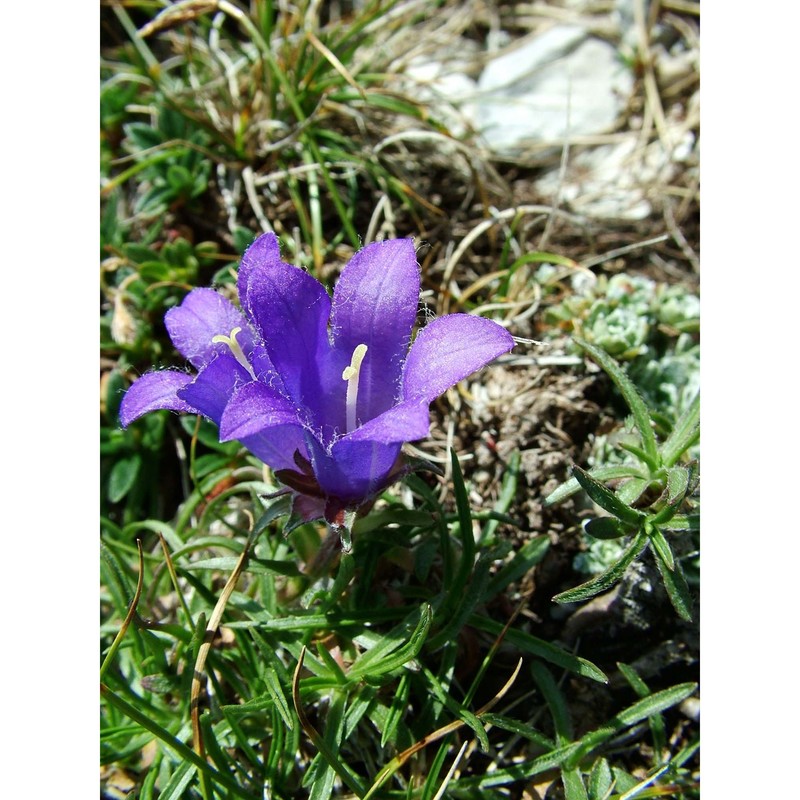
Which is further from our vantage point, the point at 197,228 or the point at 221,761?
the point at 197,228

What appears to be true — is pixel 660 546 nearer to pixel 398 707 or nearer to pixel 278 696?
pixel 398 707

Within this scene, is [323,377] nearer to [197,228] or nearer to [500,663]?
[500,663]

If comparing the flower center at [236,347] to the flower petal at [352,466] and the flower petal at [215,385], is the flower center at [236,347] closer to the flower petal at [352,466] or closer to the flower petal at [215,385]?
the flower petal at [215,385]

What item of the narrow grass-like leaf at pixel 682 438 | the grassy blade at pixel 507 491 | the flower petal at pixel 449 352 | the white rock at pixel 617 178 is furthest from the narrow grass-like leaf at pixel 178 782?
the white rock at pixel 617 178

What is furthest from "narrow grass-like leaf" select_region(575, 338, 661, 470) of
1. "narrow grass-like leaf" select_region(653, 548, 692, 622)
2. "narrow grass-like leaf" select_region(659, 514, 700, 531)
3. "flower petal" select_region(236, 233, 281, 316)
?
"flower petal" select_region(236, 233, 281, 316)

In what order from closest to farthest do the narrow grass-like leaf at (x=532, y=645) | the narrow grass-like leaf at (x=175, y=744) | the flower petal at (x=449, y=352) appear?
the flower petal at (x=449, y=352) < the narrow grass-like leaf at (x=175, y=744) < the narrow grass-like leaf at (x=532, y=645)

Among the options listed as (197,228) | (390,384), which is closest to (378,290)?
(390,384)
